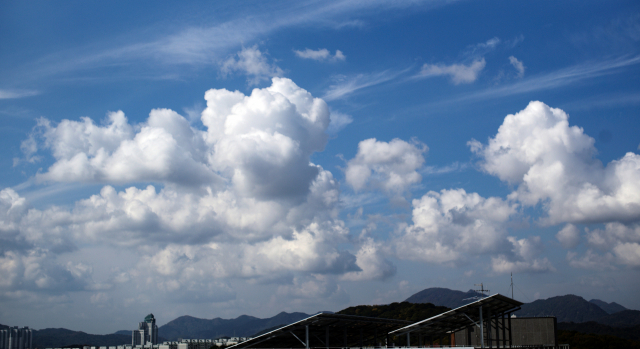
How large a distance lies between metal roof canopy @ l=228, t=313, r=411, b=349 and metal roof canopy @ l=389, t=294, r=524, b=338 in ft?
13.4

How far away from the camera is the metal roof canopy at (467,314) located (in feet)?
143

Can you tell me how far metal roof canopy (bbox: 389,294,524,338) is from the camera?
4350 centimetres

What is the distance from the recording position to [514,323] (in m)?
72.6

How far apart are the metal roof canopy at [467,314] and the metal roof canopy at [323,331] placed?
13.4 feet

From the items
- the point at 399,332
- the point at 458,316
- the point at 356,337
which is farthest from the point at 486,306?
the point at 356,337

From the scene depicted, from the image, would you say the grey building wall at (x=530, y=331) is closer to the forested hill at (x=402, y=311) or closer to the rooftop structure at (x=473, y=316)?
the rooftop structure at (x=473, y=316)

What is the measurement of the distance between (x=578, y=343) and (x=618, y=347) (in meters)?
8.14

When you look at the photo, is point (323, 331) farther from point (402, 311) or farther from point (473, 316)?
point (402, 311)

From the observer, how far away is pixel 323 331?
166ft

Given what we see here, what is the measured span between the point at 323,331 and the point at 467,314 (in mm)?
14279

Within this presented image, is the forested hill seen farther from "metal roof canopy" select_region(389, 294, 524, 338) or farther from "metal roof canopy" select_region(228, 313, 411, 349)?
"metal roof canopy" select_region(389, 294, 524, 338)

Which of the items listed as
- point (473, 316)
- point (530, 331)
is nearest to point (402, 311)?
point (530, 331)

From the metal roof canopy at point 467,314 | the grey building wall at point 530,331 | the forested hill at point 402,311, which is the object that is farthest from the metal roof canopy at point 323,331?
the forested hill at point 402,311

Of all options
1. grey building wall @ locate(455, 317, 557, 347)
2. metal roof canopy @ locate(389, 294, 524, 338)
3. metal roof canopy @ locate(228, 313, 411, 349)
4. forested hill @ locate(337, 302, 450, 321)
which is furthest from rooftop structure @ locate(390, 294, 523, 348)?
forested hill @ locate(337, 302, 450, 321)
